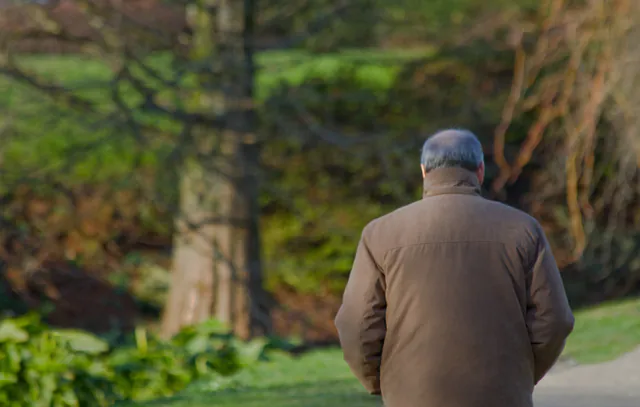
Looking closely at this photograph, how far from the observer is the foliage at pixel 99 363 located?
6.91 meters

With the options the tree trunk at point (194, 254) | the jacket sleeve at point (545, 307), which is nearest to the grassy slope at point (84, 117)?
the tree trunk at point (194, 254)

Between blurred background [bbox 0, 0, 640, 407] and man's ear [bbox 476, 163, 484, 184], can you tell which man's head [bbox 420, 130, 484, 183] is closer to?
man's ear [bbox 476, 163, 484, 184]

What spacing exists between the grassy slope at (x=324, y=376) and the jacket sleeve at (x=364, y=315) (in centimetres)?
282

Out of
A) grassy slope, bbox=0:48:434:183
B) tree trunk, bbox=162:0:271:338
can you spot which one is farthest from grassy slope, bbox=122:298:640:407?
grassy slope, bbox=0:48:434:183

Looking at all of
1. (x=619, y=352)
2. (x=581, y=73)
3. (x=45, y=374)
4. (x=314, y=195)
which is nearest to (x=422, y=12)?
(x=314, y=195)

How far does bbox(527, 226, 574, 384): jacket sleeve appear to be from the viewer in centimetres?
314

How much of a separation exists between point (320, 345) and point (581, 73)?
5693mm

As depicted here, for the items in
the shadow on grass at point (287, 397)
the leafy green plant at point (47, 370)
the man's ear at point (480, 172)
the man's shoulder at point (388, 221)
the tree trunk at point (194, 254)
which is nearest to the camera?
the man's shoulder at point (388, 221)

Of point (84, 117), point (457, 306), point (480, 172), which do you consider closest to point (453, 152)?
point (480, 172)

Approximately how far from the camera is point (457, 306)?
3.16m

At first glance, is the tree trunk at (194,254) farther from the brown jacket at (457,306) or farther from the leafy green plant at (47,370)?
the brown jacket at (457,306)

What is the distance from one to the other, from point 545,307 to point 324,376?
202 inches

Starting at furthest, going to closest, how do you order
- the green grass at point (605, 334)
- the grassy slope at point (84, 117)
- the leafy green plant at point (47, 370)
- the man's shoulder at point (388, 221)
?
the grassy slope at point (84, 117)
the green grass at point (605, 334)
the leafy green plant at point (47, 370)
the man's shoulder at point (388, 221)

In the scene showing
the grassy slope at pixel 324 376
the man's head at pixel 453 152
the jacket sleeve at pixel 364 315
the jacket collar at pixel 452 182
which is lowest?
the grassy slope at pixel 324 376
